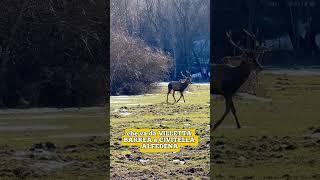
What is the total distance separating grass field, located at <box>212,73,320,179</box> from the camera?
20.1ft

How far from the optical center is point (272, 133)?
241 inches

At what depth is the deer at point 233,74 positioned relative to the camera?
611 cm

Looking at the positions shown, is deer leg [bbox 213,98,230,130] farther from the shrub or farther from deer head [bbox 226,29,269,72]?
the shrub

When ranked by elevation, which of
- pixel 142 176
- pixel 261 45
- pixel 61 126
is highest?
pixel 261 45

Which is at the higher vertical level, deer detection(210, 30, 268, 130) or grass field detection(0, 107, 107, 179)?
deer detection(210, 30, 268, 130)

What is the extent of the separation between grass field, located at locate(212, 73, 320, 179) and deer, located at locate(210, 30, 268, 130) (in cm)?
7

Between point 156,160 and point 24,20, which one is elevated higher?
point 24,20

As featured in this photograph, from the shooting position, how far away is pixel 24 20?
6215mm

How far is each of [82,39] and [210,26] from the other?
117cm

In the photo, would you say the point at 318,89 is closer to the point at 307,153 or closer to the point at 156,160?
the point at 307,153

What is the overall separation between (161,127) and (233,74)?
0.82 metres

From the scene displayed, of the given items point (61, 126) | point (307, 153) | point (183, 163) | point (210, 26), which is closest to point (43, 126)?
point (61, 126)

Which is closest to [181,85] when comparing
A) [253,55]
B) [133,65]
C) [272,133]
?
[133,65]
